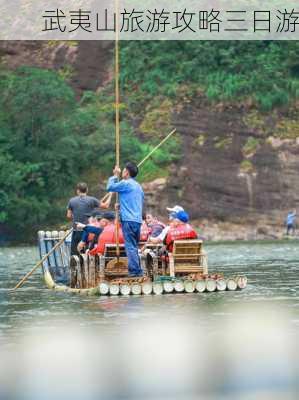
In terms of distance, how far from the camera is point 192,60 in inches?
Answer: 2494

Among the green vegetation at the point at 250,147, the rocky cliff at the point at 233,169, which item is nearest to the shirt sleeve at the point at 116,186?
the rocky cliff at the point at 233,169

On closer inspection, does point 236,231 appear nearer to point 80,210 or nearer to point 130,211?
point 80,210

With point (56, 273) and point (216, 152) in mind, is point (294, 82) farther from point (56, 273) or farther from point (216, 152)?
point (56, 273)

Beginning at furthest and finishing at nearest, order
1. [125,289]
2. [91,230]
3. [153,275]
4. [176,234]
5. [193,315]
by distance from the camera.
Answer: [91,230]
[176,234]
[153,275]
[125,289]
[193,315]

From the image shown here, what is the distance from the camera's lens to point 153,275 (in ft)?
74.9

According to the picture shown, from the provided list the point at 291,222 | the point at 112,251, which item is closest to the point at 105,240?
the point at 112,251

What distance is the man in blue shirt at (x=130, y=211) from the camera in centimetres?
2216

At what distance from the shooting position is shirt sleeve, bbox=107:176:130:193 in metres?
22.1

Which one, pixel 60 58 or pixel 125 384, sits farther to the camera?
pixel 60 58

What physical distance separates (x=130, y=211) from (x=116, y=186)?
501 millimetres

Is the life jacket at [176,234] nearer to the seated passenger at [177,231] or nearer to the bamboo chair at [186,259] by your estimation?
the seated passenger at [177,231]

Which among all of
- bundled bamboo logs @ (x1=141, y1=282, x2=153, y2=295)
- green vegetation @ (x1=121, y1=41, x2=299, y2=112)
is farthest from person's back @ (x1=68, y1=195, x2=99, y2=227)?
green vegetation @ (x1=121, y1=41, x2=299, y2=112)

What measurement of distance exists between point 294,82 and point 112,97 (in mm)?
8591

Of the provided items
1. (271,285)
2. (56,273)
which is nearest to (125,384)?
(271,285)
